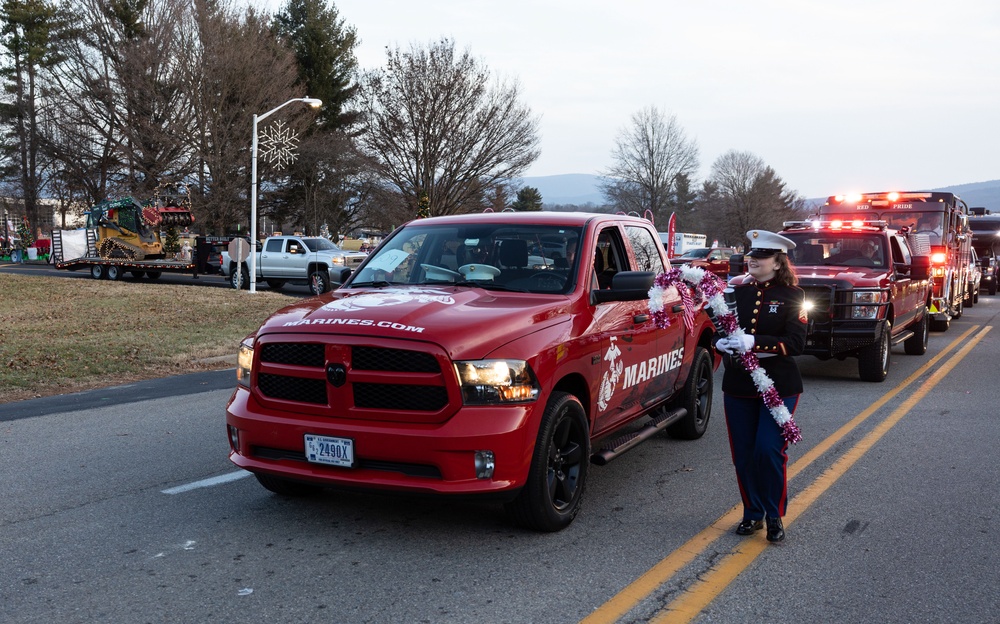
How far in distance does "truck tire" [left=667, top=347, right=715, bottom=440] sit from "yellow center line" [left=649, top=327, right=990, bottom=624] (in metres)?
1.21

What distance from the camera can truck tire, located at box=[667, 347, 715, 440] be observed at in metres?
7.63

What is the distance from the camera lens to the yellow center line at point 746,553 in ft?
13.3

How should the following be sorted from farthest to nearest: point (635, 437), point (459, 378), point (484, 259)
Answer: point (635, 437) → point (484, 259) → point (459, 378)

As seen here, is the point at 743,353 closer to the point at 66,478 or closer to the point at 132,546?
the point at 132,546

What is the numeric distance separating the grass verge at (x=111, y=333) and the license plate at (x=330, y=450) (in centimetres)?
683

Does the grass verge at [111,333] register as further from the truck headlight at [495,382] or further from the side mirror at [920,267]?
the side mirror at [920,267]

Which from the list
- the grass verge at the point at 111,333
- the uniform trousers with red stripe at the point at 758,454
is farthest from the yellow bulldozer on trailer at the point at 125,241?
the uniform trousers with red stripe at the point at 758,454

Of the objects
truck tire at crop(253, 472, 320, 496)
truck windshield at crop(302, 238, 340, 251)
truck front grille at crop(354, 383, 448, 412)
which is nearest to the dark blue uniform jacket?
truck front grille at crop(354, 383, 448, 412)

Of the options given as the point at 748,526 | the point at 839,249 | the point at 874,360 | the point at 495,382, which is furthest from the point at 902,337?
the point at 495,382

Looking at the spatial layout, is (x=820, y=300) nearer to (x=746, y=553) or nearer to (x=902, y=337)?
(x=902, y=337)

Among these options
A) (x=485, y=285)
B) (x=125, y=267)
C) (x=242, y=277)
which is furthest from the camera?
(x=125, y=267)

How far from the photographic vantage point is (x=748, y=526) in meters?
5.18

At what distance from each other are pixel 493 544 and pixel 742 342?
5.74 ft

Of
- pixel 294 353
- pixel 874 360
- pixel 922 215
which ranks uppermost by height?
pixel 922 215
